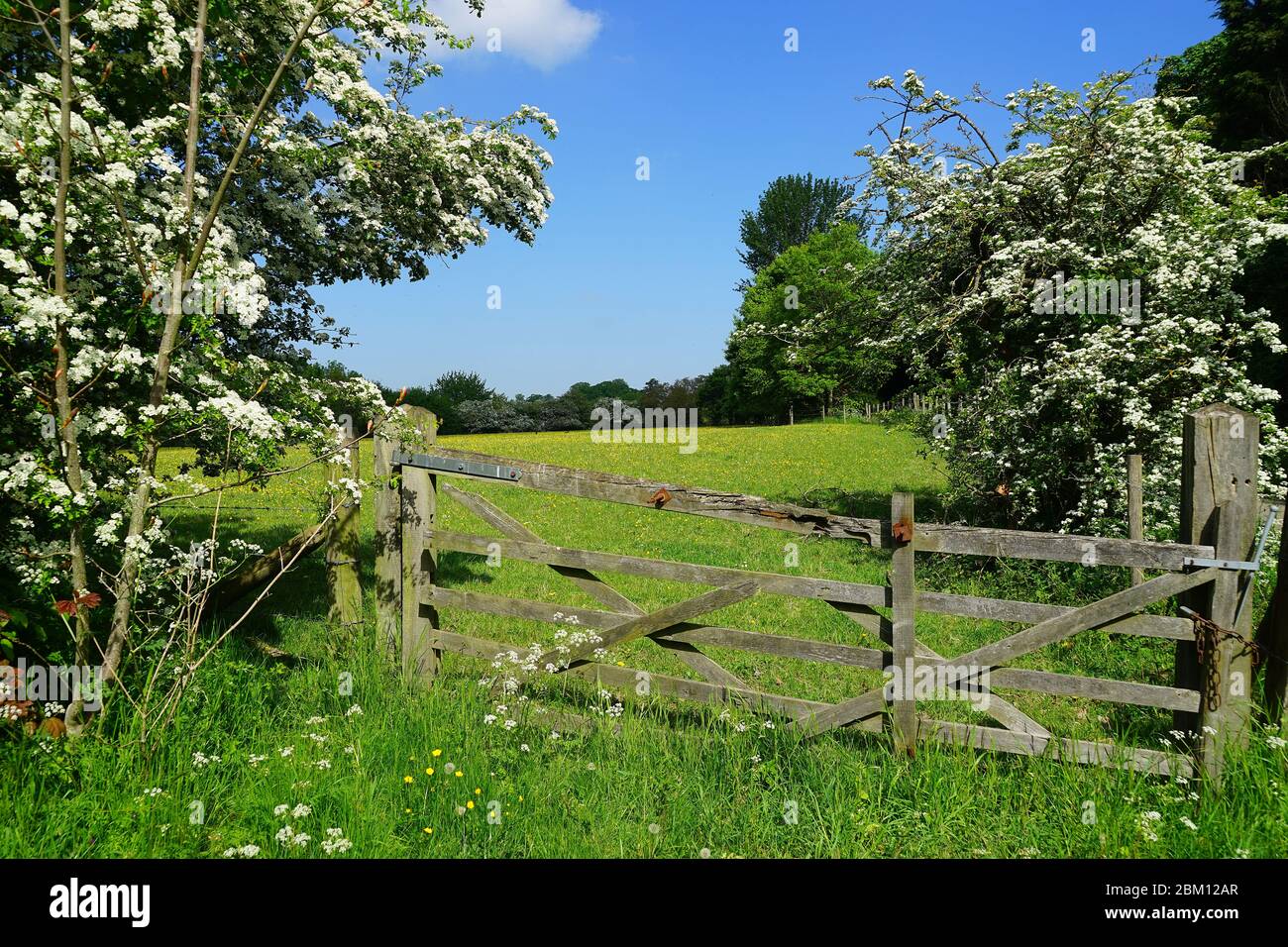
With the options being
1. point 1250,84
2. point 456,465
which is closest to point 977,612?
point 456,465

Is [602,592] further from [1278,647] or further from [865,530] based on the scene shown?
[1278,647]

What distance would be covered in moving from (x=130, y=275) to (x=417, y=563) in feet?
9.28

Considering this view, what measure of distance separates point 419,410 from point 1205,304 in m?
10.4

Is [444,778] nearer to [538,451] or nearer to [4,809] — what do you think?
[4,809]

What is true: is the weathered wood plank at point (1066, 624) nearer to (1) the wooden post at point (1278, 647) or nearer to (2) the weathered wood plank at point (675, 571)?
(1) the wooden post at point (1278, 647)

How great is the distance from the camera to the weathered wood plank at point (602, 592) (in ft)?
17.5

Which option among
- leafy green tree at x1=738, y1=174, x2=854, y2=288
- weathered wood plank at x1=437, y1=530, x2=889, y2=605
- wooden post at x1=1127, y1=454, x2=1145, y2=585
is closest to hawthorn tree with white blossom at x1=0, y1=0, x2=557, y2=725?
weathered wood plank at x1=437, y1=530, x2=889, y2=605

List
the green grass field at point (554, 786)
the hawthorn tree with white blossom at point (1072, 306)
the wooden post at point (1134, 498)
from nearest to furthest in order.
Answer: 1. the green grass field at point (554, 786)
2. the wooden post at point (1134, 498)
3. the hawthorn tree with white blossom at point (1072, 306)

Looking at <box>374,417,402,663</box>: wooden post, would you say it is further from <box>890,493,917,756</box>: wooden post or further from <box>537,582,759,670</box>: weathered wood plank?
<box>890,493,917,756</box>: wooden post

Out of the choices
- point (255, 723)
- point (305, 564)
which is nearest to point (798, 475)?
point (305, 564)

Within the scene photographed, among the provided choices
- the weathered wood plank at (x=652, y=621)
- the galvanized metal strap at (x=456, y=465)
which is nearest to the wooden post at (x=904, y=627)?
the weathered wood plank at (x=652, y=621)

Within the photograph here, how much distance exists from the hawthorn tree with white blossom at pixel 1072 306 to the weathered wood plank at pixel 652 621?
23.2 ft

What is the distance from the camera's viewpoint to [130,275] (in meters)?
5.20

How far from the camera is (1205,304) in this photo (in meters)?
10.3
